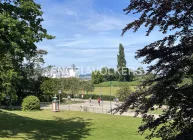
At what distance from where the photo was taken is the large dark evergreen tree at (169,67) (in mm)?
4039

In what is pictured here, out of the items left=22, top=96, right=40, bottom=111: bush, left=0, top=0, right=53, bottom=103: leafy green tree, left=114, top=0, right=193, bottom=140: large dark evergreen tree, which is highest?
left=0, top=0, right=53, bottom=103: leafy green tree

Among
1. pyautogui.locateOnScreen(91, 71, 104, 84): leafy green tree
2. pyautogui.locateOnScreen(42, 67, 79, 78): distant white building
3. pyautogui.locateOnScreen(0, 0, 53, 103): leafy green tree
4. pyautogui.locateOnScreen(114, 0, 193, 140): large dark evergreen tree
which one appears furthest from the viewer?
pyautogui.locateOnScreen(91, 71, 104, 84): leafy green tree

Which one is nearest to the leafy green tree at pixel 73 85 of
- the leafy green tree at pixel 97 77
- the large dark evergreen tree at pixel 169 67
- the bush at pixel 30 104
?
the bush at pixel 30 104

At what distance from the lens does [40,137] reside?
14.2 metres

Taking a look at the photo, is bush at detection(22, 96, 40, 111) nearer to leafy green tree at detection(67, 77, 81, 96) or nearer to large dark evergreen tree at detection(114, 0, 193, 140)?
leafy green tree at detection(67, 77, 81, 96)

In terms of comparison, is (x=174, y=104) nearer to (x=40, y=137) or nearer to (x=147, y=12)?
(x=147, y=12)

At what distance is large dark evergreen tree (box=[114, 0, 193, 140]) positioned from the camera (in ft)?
13.3

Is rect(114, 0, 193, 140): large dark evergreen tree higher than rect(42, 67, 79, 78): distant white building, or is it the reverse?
rect(42, 67, 79, 78): distant white building

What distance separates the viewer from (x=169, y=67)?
4.11 metres

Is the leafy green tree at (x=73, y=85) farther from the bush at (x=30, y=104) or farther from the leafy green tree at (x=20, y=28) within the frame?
the leafy green tree at (x=20, y=28)

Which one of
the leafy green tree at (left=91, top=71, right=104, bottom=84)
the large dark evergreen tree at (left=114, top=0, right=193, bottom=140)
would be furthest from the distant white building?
the large dark evergreen tree at (left=114, top=0, right=193, bottom=140)

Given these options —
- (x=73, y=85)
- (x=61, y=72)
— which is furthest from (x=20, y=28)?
(x=61, y=72)

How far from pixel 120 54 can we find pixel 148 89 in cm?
9430

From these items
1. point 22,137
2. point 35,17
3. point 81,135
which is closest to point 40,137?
point 22,137
